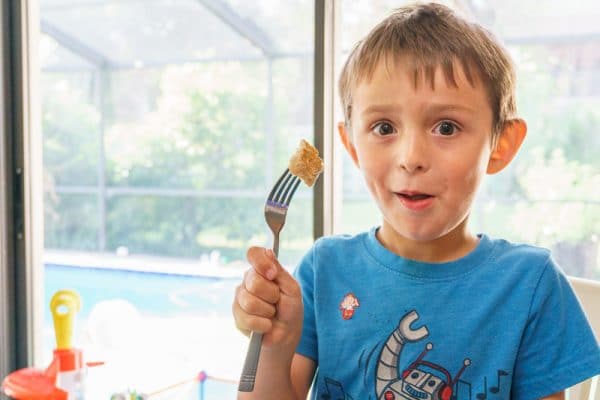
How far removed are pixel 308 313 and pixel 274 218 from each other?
10.2 inches

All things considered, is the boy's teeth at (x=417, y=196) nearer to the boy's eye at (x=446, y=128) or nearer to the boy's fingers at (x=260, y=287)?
the boy's eye at (x=446, y=128)

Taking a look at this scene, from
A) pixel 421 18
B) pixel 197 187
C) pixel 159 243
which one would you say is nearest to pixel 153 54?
pixel 197 187

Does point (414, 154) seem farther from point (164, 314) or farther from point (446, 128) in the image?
point (164, 314)

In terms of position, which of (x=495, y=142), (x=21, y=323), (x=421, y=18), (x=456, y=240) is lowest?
(x=21, y=323)

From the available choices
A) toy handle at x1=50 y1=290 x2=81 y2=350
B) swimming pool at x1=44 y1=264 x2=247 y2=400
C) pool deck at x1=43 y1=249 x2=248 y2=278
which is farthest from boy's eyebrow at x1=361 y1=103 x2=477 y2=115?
pool deck at x1=43 y1=249 x2=248 y2=278

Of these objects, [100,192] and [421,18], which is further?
[100,192]

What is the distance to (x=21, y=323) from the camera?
75.6 inches

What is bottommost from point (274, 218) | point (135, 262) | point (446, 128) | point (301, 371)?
point (135, 262)

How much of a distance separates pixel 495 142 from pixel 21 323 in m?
1.61

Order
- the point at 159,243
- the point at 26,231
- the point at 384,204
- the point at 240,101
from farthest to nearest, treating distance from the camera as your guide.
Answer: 1. the point at 159,243
2. the point at 240,101
3. the point at 26,231
4. the point at 384,204

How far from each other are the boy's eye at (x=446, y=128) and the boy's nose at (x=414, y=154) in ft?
0.08

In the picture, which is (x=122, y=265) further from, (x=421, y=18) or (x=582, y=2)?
(x=421, y=18)

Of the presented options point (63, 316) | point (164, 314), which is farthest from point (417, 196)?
point (164, 314)

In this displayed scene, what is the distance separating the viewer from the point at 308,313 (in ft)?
3.03
